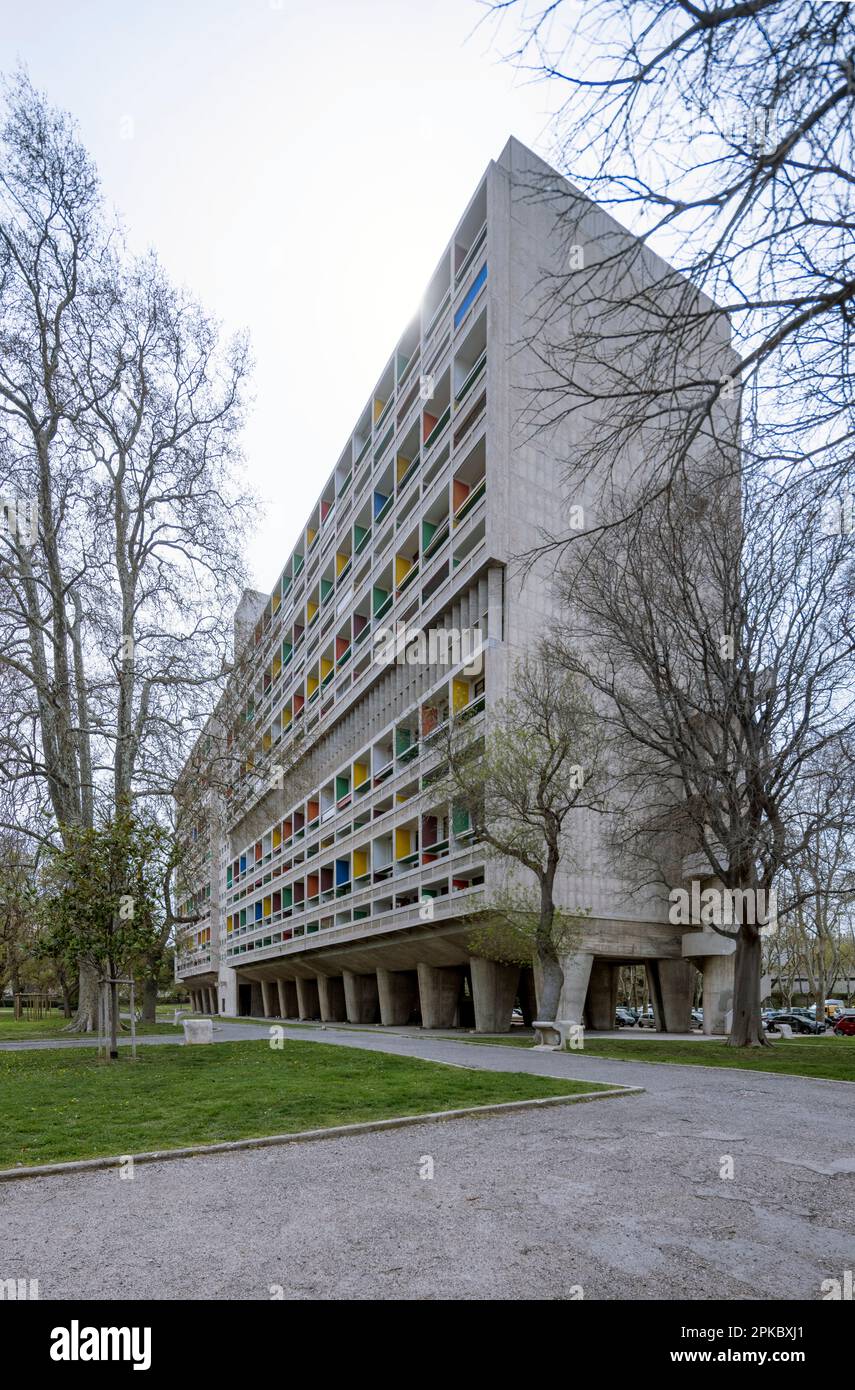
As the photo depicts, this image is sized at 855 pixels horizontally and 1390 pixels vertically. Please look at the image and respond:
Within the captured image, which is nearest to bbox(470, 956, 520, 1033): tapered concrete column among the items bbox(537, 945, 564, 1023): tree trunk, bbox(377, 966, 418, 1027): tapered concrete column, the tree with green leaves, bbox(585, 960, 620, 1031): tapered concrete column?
bbox(585, 960, 620, 1031): tapered concrete column

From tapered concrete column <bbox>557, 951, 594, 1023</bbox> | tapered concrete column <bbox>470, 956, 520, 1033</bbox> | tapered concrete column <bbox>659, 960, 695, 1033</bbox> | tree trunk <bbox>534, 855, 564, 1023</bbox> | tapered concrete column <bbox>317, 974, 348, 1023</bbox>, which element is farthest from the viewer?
tapered concrete column <bbox>317, 974, 348, 1023</bbox>

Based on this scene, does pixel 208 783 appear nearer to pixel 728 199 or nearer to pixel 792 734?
pixel 792 734

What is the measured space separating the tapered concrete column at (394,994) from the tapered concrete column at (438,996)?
4.87m

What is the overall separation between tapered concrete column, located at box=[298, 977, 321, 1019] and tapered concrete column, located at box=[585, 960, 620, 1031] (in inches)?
1083

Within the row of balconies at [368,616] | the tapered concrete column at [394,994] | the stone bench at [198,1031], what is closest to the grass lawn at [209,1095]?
the stone bench at [198,1031]

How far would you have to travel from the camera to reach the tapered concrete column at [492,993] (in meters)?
33.0

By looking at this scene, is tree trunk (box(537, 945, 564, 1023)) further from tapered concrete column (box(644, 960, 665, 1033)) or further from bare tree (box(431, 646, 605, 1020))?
tapered concrete column (box(644, 960, 665, 1033))

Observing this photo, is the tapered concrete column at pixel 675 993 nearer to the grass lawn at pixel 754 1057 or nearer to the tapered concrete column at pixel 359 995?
the grass lawn at pixel 754 1057

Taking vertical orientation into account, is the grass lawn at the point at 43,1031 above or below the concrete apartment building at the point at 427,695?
below

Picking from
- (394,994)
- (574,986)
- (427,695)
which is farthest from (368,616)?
(574,986)

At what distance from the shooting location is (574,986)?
32156 millimetres

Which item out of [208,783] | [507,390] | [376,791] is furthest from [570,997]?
[507,390]

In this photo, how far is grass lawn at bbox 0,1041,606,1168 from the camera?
837 cm

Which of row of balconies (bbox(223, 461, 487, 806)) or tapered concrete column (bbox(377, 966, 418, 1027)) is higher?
row of balconies (bbox(223, 461, 487, 806))
